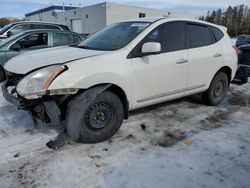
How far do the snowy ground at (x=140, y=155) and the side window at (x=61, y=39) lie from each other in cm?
307

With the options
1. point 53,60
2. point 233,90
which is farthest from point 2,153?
point 233,90

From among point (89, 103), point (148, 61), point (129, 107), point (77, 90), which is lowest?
point (129, 107)

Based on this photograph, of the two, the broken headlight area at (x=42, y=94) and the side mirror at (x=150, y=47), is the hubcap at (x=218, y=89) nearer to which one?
the side mirror at (x=150, y=47)

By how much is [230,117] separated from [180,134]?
52.9 inches

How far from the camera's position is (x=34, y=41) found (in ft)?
20.9

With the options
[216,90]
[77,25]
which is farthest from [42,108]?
[77,25]

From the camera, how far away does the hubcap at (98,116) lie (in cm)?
297

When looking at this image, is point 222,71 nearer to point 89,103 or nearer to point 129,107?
point 129,107

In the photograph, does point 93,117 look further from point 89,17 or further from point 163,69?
point 89,17

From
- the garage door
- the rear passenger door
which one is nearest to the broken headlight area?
the rear passenger door

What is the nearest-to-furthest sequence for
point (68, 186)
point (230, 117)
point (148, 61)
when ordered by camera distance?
point (68, 186)
point (148, 61)
point (230, 117)

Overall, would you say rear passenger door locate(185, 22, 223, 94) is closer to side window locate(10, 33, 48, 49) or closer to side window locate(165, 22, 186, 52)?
side window locate(165, 22, 186, 52)

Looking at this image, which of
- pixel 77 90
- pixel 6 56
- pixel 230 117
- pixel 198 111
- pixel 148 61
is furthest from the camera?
pixel 6 56

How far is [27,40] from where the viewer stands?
246 inches
